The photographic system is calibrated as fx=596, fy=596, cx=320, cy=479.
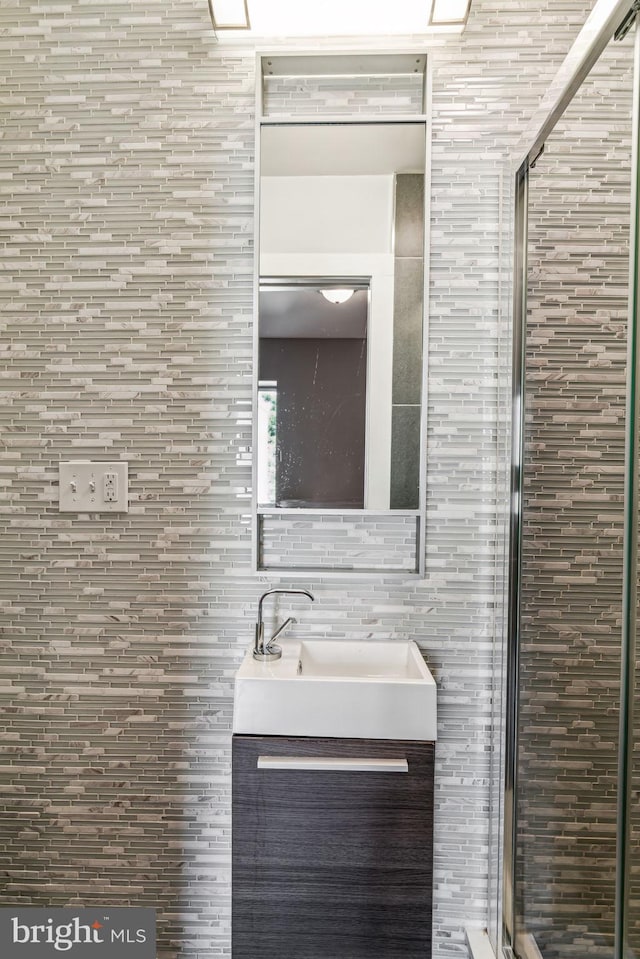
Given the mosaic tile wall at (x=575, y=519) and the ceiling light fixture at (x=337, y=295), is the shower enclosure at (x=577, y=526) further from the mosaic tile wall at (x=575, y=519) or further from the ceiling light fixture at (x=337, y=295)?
the ceiling light fixture at (x=337, y=295)

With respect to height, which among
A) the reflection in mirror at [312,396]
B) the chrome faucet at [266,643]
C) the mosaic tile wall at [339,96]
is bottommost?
the chrome faucet at [266,643]

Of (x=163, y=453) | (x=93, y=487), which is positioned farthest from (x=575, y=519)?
(x=93, y=487)

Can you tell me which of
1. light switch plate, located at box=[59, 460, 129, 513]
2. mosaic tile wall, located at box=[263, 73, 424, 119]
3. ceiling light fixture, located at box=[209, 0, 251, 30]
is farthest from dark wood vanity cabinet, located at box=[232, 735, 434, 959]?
ceiling light fixture, located at box=[209, 0, 251, 30]

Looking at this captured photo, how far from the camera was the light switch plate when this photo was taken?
1500mm

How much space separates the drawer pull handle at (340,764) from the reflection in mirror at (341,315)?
552 mm

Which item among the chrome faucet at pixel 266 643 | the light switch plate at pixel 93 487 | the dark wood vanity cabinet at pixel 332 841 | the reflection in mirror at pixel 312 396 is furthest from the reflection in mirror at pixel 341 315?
the dark wood vanity cabinet at pixel 332 841

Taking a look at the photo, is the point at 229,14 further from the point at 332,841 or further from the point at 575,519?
the point at 332,841

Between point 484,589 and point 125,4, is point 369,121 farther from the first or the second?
point 484,589

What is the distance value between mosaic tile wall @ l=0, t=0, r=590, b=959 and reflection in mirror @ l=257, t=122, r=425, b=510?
84mm

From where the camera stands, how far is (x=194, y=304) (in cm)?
149

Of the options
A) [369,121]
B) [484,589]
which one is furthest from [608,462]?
[369,121]

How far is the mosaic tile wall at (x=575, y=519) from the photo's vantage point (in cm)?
87

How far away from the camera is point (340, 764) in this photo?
1.17 meters

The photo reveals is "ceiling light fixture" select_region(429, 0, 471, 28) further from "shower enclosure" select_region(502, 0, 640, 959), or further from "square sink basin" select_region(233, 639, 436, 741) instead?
"square sink basin" select_region(233, 639, 436, 741)
